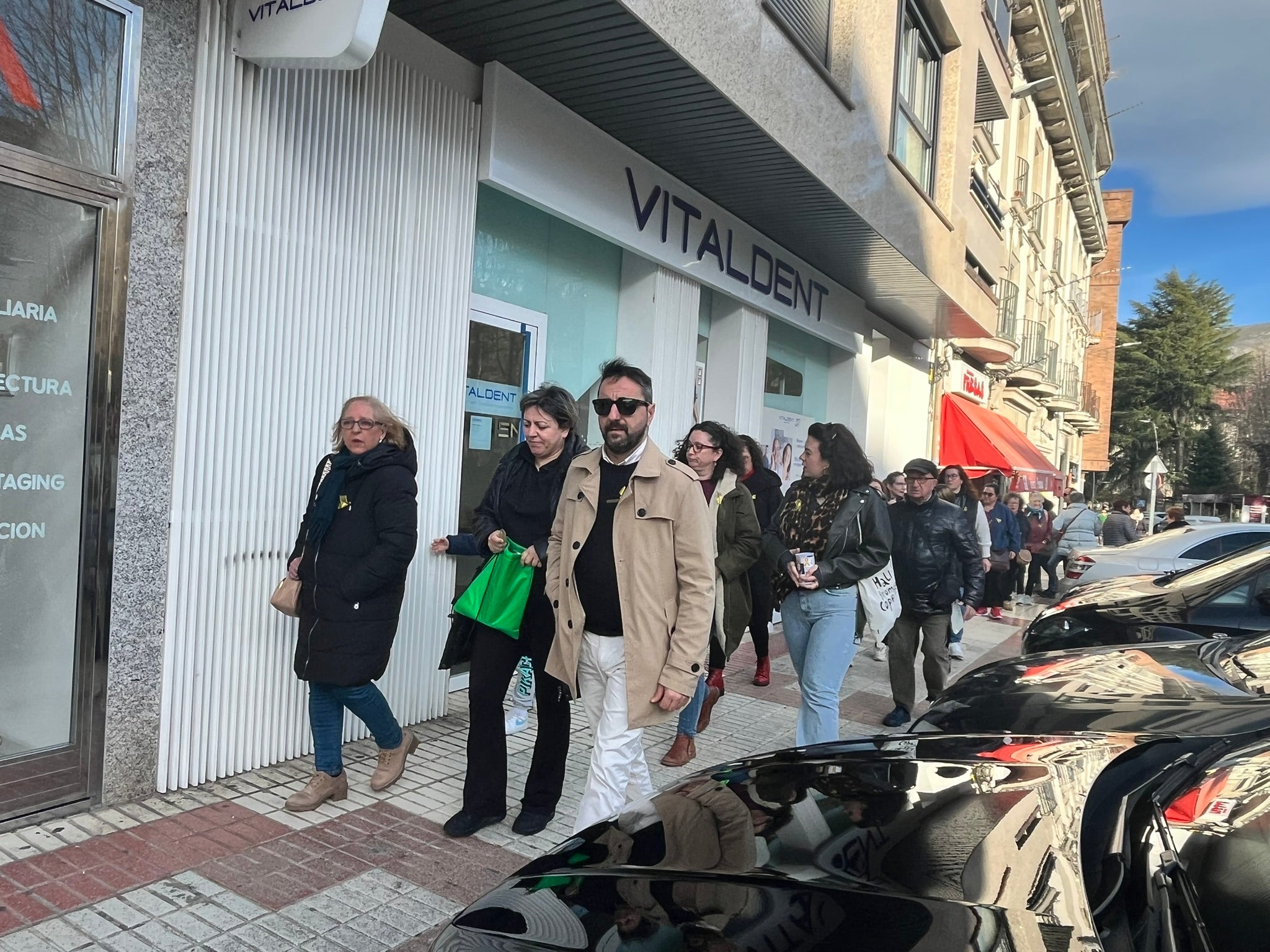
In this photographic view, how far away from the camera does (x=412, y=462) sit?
157 inches

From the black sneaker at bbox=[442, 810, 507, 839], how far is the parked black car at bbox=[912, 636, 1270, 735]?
6.12ft

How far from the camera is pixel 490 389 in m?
6.35

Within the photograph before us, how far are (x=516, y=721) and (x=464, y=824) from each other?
1592 millimetres

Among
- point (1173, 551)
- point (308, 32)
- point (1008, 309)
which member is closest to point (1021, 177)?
point (1008, 309)

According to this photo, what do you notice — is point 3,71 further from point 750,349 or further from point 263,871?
point 750,349

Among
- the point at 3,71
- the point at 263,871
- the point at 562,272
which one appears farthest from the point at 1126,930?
the point at 562,272

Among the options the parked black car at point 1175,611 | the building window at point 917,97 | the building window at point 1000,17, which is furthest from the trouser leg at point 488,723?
the building window at point 1000,17

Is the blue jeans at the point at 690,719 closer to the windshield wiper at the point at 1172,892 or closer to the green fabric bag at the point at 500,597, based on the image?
the green fabric bag at the point at 500,597

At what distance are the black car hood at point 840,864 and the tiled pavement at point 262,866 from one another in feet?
4.31

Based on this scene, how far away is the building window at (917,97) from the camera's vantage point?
10430mm

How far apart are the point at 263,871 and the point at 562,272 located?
491cm

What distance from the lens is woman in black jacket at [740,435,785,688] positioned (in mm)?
6484

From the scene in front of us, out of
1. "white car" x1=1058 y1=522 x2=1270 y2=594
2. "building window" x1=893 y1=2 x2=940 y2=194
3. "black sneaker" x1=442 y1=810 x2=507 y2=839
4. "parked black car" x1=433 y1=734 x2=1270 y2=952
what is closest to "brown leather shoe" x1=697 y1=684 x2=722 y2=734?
"black sneaker" x1=442 y1=810 x2=507 y2=839

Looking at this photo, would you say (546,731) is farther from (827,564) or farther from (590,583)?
(827,564)
